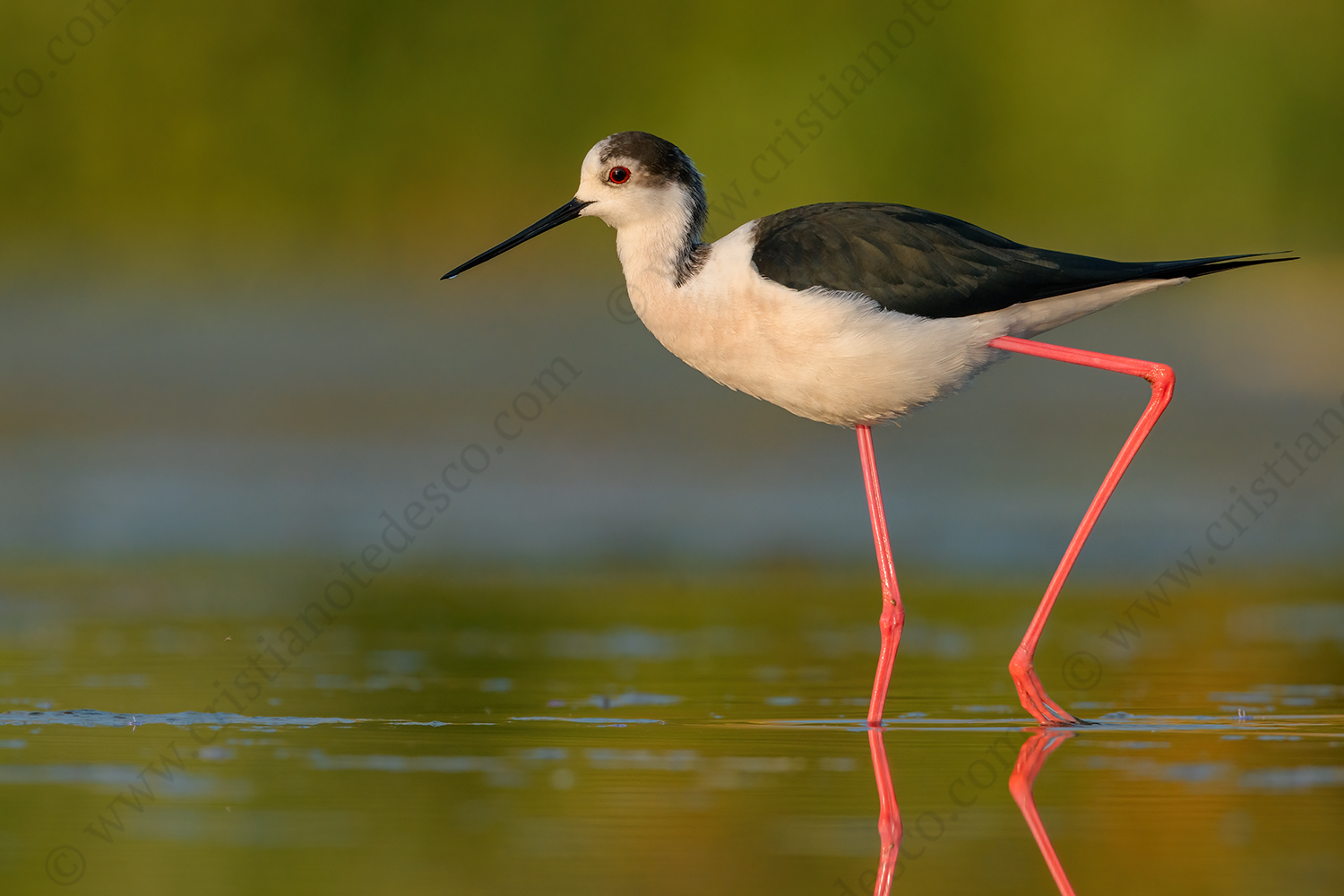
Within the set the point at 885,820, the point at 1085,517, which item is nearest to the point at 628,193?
the point at 1085,517

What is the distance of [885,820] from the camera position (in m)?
4.17

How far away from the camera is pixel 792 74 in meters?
15.1

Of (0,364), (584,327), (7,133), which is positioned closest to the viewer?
(0,364)

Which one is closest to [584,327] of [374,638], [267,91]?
[267,91]

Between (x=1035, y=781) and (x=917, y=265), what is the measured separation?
1.89 m

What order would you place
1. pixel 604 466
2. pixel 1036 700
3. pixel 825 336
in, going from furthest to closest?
pixel 604 466, pixel 825 336, pixel 1036 700

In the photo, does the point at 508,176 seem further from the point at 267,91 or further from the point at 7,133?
the point at 7,133

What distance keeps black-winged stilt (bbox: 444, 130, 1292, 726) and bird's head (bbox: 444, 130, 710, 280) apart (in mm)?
197

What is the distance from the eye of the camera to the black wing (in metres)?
5.89

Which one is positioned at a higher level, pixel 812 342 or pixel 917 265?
pixel 917 265

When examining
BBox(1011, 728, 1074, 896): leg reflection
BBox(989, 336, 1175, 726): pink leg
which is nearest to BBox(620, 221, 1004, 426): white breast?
BBox(989, 336, 1175, 726): pink leg

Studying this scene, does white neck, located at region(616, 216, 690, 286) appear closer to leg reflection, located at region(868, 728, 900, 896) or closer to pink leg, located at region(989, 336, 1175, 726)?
pink leg, located at region(989, 336, 1175, 726)

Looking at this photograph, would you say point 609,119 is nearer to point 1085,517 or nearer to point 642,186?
point 642,186

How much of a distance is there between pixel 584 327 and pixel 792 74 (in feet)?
Result: 9.27
